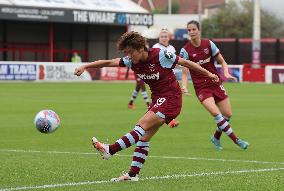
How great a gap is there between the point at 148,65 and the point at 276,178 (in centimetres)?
226

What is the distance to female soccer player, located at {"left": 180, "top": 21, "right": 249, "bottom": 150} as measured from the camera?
1534 cm

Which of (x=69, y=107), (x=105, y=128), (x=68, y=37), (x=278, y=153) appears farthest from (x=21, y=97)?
(x=68, y=37)

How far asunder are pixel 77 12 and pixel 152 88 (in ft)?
163

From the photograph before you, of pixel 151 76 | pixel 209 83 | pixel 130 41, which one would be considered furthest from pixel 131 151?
pixel 130 41

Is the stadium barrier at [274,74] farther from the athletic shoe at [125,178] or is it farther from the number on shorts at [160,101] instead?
the athletic shoe at [125,178]

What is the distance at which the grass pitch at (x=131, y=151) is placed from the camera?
34.9ft

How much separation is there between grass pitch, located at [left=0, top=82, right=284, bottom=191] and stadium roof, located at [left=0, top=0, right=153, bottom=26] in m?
30.0

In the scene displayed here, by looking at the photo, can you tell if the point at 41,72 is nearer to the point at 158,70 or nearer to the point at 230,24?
the point at 158,70

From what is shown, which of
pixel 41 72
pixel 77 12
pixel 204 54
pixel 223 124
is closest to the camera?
pixel 223 124

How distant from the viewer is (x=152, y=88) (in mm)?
11297

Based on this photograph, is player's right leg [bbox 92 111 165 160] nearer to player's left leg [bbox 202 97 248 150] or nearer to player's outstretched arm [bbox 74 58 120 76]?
player's outstretched arm [bbox 74 58 120 76]

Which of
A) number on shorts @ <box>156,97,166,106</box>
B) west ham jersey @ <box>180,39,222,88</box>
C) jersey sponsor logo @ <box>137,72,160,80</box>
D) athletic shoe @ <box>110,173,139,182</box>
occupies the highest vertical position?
west ham jersey @ <box>180,39,222,88</box>

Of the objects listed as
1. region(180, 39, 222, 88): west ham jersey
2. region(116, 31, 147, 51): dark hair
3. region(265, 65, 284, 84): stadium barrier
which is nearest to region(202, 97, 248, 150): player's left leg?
region(180, 39, 222, 88): west ham jersey

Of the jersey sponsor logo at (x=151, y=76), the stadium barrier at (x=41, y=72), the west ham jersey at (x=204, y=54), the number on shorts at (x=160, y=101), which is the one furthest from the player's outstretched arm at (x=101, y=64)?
the stadium barrier at (x=41, y=72)
